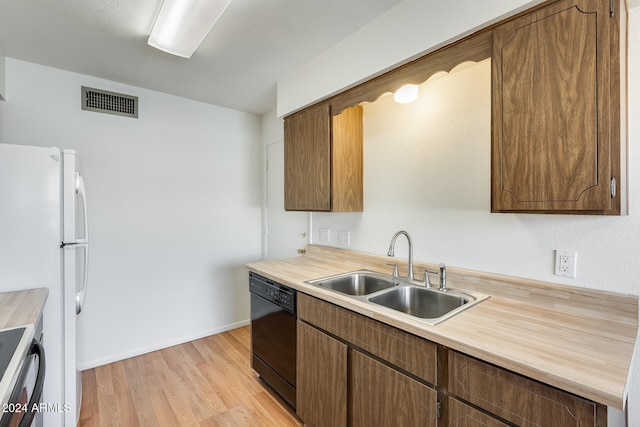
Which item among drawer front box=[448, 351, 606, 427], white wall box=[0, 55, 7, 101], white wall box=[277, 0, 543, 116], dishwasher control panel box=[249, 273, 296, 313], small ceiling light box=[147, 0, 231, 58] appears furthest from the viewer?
white wall box=[0, 55, 7, 101]

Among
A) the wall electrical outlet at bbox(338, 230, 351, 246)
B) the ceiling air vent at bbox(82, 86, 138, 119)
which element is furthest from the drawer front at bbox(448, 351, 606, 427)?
the ceiling air vent at bbox(82, 86, 138, 119)

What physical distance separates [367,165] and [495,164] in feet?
3.58

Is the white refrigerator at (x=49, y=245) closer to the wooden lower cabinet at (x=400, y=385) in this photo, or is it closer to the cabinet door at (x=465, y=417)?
the wooden lower cabinet at (x=400, y=385)

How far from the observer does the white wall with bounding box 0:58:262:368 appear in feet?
7.61

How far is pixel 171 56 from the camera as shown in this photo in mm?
2098

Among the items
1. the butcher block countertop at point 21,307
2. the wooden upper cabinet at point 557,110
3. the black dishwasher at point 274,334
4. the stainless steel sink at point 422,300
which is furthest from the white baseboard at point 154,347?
the wooden upper cabinet at point 557,110

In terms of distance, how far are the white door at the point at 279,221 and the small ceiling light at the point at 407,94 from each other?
4.43 feet

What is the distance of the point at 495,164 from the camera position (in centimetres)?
→ 125

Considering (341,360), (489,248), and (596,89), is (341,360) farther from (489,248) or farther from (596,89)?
(596,89)

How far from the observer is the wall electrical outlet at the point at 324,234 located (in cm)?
259

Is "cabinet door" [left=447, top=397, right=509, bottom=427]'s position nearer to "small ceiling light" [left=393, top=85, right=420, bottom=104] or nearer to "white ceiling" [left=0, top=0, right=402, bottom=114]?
"small ceiling light" [left=393, top=85, right=420, bottom=104]

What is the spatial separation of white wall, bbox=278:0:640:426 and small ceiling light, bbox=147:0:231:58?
0.79 meters

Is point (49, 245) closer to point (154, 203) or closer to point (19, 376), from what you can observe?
point (19, 376)

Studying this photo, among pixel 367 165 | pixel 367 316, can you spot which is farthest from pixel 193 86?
pixel 367 316
